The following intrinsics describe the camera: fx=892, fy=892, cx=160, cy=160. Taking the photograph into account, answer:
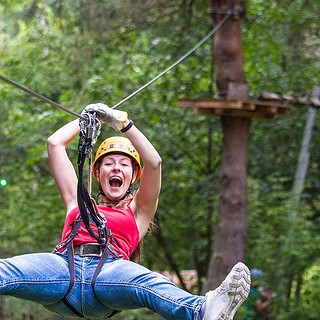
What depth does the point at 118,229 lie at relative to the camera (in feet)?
13.2

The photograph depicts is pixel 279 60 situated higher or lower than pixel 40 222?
higher

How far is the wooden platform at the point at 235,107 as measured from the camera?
966 cm

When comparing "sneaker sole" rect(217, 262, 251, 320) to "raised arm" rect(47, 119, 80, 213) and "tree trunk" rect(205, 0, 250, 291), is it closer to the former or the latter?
"raised arm" rect(47, 119, 80, 213)

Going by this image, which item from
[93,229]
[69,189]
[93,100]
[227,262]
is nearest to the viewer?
[93,229]

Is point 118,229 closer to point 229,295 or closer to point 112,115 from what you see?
Answer: point 112,115

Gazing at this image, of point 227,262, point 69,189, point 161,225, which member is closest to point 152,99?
point 161,225

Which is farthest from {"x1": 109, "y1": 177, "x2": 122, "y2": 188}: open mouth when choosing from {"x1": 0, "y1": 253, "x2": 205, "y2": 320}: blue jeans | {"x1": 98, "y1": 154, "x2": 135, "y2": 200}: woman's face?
{"x1": 0, "y1": 253, "x2": 205, "y2": 320}: blue jeans

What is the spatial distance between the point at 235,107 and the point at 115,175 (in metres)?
5.67

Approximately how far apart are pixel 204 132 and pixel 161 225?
1538 mm

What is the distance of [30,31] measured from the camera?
1512 centimetres

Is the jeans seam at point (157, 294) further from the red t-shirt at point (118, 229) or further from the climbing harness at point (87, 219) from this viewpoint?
the red t-shirt at point (118, 229)

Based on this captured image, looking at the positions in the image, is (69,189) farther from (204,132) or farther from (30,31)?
(30,31)

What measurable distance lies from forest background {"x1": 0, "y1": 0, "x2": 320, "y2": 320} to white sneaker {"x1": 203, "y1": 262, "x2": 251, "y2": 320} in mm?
8149

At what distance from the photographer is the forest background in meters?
12.2
